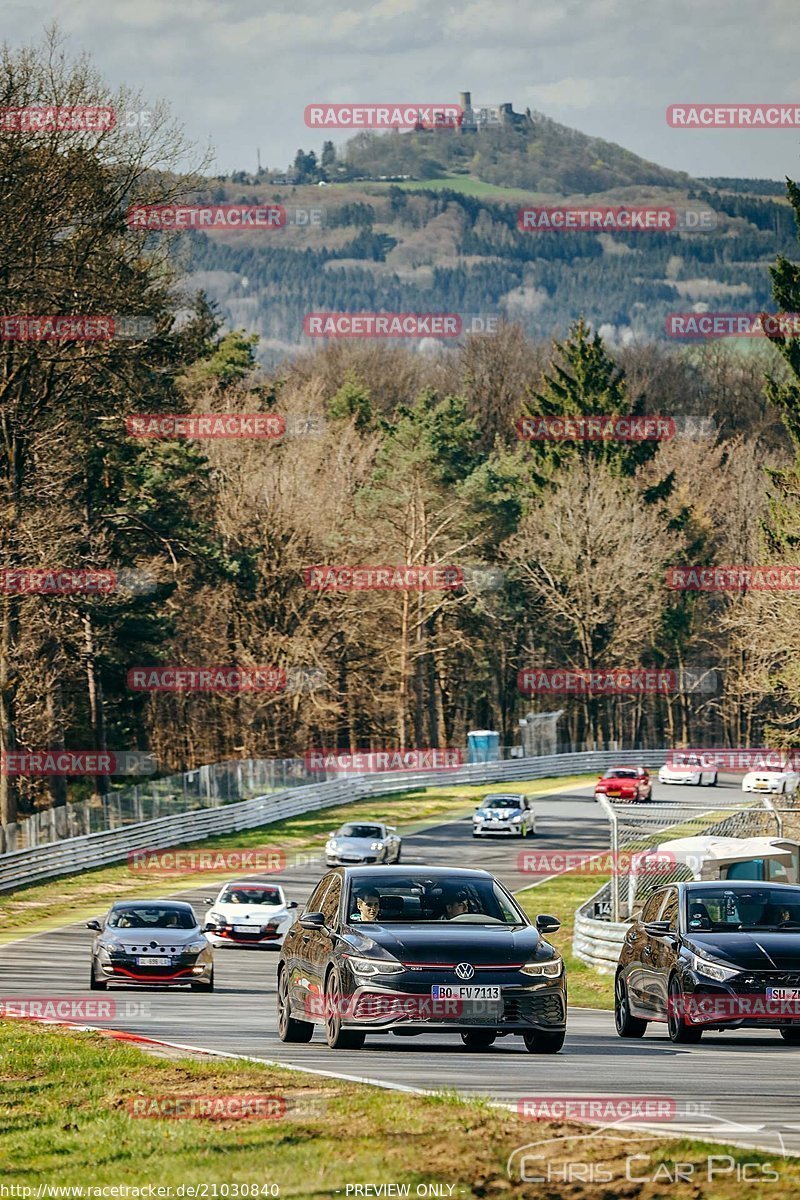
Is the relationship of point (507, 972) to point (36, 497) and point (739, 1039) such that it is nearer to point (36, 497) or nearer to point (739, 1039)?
point (739, 1039)

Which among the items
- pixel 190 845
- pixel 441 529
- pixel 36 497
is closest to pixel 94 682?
pixel 190 845

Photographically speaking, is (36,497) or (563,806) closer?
(36,497)

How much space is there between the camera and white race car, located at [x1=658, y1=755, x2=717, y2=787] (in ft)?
235

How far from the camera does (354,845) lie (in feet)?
158

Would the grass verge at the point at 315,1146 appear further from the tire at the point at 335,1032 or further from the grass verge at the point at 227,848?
the grass verge at the point at 227,848

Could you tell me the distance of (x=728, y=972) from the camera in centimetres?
1566

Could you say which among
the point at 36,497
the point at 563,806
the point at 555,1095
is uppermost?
the point at 36,497

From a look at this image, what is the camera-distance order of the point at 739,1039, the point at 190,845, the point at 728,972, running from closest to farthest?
the point at 728,972 → the point at 739,1039 → the point at 190,845

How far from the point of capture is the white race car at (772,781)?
66438 mm

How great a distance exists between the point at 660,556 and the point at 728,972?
7789cm

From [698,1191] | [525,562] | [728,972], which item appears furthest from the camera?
[525,562]

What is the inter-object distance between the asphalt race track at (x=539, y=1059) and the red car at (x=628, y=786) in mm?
38064

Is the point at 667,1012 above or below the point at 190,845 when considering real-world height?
above

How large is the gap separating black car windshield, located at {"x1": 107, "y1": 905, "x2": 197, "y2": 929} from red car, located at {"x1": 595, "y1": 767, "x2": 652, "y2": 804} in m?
39.8
